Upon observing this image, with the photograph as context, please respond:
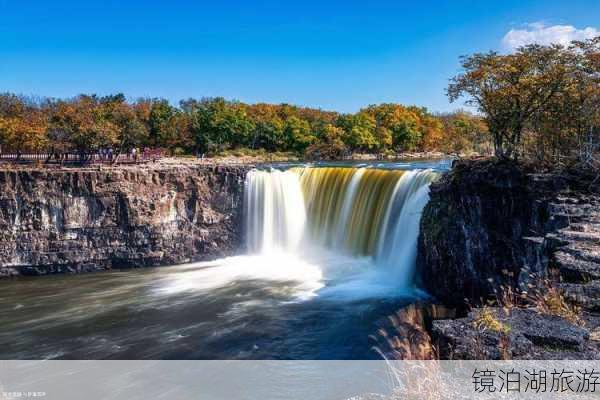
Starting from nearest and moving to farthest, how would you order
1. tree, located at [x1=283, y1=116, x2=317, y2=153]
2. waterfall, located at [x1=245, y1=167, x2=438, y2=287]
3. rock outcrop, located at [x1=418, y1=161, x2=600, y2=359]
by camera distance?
rock outcrop, located at [x1=418, y1=161, x2=600, y2=359] → waterfall, located at [x1=245, y1=167, x2=438, y2=287] → tree, located at [x1=283, y1=116, x2=317, y2=153]

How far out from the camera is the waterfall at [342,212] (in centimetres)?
1930

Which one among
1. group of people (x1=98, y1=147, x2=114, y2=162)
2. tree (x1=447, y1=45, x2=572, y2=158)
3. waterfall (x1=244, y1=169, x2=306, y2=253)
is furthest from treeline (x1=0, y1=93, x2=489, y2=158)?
tree (x1=447, y1=45, x2=572, y2=158)

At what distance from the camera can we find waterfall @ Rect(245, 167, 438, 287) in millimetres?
19297

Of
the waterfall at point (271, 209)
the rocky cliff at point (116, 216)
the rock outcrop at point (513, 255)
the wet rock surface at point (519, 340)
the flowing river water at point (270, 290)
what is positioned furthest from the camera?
the waterfall at point (271, 209)

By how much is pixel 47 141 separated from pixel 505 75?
1052 inches

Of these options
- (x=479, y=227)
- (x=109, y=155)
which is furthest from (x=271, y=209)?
(x=479, y=227)

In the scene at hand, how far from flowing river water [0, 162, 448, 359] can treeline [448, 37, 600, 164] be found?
12.2 ft

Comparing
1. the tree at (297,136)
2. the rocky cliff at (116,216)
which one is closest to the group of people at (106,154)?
the rocky cliff at (116,216)

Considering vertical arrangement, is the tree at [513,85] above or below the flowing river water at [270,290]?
above

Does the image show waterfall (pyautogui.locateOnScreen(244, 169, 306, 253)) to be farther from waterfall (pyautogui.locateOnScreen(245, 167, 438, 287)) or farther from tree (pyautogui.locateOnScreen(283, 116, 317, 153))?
tree (pyautogui.locateOnScreen(283, 116, 317, 153))

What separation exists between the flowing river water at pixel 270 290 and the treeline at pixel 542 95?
12.2 feet

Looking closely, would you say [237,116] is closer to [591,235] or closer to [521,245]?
[521,245]

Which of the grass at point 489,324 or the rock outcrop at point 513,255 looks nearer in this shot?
the rock outcrop at point 513,255

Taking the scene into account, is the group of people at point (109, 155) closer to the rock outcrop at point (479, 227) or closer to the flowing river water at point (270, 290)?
the flowing river water at point (270, 290)
